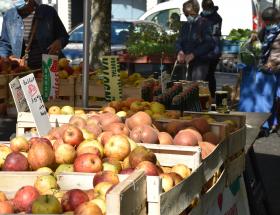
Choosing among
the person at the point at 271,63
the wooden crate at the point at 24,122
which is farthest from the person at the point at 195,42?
the wooden crate at the point at 24,122

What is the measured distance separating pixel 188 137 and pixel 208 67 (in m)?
6.64

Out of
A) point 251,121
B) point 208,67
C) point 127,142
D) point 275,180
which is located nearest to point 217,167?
point 127,142

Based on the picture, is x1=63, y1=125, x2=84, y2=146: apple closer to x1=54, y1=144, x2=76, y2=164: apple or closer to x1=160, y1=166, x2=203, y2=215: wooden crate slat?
x1=54, y1=144, x2=76, y2=164: apple

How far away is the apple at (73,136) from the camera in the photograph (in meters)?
3.55

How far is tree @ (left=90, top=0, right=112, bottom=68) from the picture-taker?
10.8 m

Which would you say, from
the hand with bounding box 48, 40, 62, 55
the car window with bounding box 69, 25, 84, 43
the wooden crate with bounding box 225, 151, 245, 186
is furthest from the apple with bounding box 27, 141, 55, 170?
the car window with bounding box 69, 25, 84, 43

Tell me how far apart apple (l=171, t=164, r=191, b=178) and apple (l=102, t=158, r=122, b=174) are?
0.25 m

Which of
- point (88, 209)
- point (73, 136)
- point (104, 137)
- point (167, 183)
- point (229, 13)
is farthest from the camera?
point (229, 13)

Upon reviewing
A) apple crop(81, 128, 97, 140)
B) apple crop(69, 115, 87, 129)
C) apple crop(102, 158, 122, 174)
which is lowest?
apple crop(102, 158, 122, 174)

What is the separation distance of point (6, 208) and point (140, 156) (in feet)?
2.48

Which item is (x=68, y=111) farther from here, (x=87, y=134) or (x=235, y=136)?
(x=235, y=136)

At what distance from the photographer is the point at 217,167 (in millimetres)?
3678

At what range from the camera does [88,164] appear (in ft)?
10.2

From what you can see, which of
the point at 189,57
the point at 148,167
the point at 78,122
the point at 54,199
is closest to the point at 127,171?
the point at 148,167
